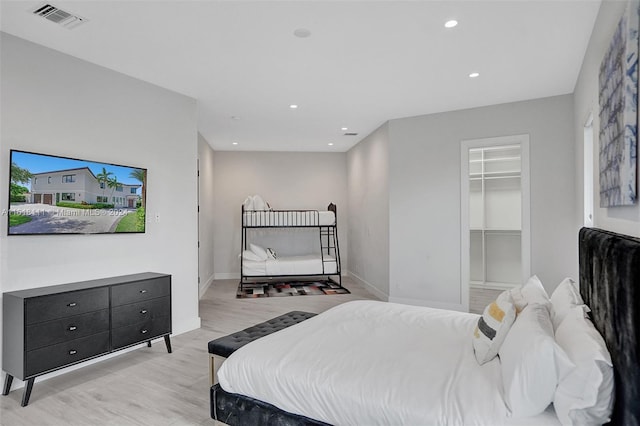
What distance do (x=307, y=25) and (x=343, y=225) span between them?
18.4 feet

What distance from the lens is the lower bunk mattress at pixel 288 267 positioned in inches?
260

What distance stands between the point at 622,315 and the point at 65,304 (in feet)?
11.0

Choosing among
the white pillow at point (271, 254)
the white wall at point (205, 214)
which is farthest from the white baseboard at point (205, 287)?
the white pillow at point (271, 254)

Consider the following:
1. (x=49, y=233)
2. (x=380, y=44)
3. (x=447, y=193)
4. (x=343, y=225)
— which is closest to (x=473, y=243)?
(x=447, y=193)

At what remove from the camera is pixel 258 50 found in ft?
10.1

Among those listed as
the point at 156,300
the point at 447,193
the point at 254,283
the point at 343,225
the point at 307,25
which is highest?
the point at 307,25

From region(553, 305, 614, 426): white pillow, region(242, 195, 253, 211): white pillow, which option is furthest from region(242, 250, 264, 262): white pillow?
region(553, 305, 614, 426): white pillow

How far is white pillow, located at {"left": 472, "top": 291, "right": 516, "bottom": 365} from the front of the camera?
1.83m

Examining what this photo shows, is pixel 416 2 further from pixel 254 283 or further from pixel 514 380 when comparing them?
pixel 254 283

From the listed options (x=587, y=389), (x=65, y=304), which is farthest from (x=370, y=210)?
(x=587, y=389)

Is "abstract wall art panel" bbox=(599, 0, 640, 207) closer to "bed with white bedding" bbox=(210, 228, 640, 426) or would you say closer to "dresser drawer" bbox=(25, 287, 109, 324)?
"bed with white bedding" bbox=(210, 228, 640, 426)

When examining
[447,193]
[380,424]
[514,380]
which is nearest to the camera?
[514,380]

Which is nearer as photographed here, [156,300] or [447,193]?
[156,300]

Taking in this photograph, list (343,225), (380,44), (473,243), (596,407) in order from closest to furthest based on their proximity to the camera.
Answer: (596,407) → (380,44) → (473,243) → (343,225)
